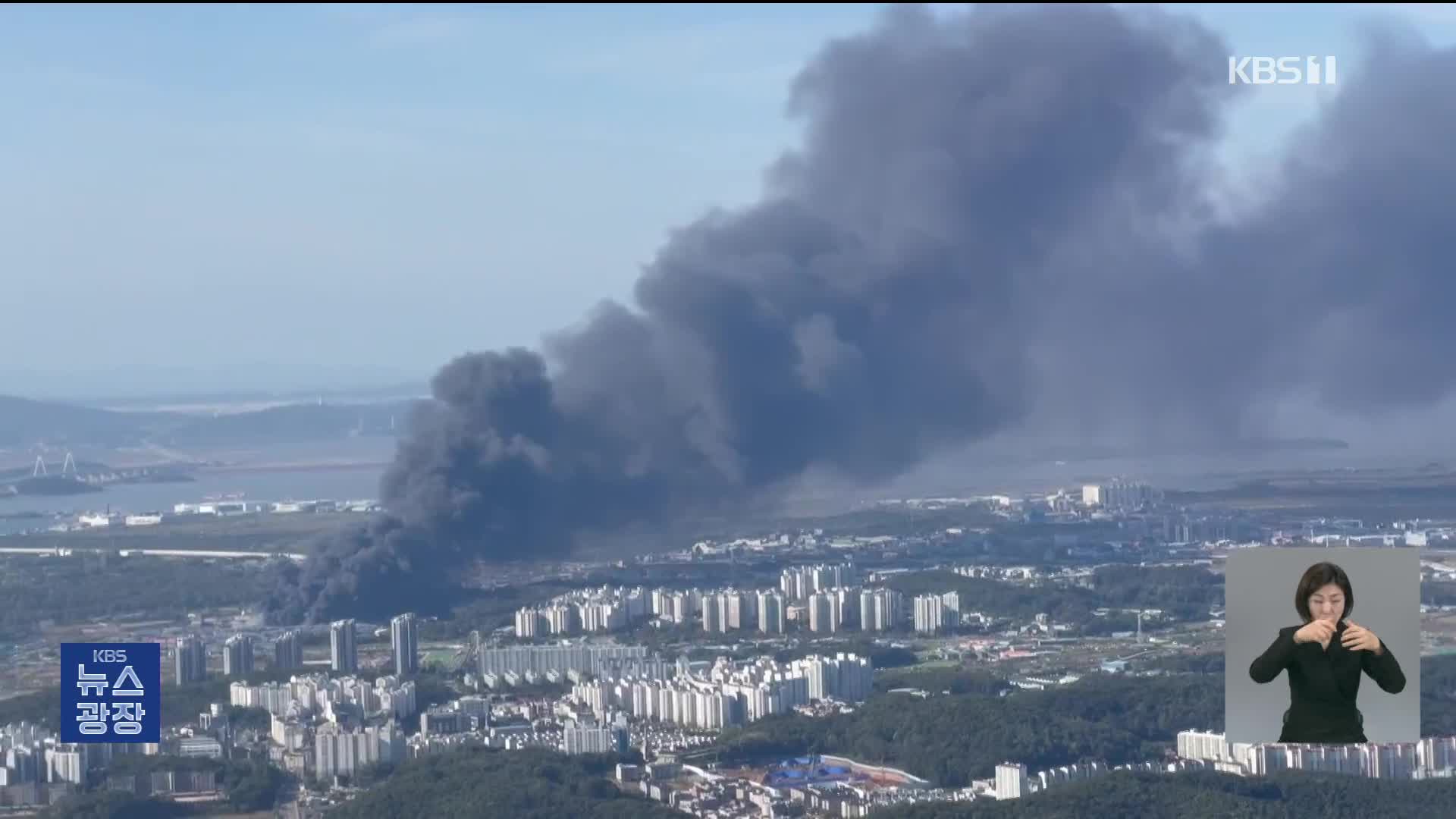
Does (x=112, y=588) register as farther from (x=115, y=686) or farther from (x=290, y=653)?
(x=115, y=686)

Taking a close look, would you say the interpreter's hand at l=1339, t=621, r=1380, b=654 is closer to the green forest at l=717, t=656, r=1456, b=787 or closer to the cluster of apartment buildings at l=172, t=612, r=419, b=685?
the green forest at l=717, t=656, r=1456, b=787

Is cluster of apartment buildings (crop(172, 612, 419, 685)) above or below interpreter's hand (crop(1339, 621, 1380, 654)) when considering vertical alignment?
below

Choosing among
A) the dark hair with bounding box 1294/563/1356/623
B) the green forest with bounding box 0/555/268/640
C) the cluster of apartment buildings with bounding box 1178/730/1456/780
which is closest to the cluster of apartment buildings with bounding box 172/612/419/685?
the green forest with bounding box 0/555/268/640

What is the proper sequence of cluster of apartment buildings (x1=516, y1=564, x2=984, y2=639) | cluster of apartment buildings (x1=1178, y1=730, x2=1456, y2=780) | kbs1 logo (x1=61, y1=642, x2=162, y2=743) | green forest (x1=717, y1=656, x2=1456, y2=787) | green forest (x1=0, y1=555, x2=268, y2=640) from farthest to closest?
1. green forest (x1=0, y1=555, x2=268, y2=640)
2. cluster of apartment buildings (x1=516, y1=564, x2=984, y2=639)
3. green forest (x1=717, y1=656, x2=1456, y2=787)
4. cluster of apartment buildings (x1=1178, y1=730, x2=1456, y2=780)
5. kbs1 logo (x1=61, y1=642, x2=162, y2=743)

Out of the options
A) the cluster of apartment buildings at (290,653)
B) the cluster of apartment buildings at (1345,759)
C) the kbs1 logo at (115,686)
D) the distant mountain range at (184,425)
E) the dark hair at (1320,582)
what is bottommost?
the cluster of apartment buildings at (1345,759)

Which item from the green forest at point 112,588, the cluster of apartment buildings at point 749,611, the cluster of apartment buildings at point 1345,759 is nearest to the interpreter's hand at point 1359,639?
the cluster of apartment buildings at point 1345,759

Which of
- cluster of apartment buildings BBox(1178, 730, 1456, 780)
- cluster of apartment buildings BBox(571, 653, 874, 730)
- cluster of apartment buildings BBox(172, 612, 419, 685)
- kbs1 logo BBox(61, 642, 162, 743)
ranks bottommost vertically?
cluster of apartment buildings BBox(1178, 730, 1456, 780)

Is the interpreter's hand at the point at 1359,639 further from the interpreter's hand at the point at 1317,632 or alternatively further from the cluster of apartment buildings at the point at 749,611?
the cluster of apartment buildings at the point at 749,611
